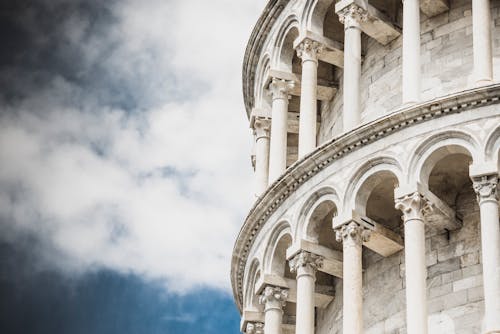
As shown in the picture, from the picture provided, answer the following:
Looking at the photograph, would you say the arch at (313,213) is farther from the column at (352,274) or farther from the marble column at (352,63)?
the marble column at (352,63)

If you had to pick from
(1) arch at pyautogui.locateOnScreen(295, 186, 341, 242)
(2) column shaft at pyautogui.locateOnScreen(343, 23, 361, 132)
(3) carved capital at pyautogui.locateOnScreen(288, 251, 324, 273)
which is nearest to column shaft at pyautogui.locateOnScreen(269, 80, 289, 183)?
(1) arch at pyautogui.locateOnScreen(295, 186, 341, 242)

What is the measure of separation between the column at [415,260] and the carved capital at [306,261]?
2.38 meters

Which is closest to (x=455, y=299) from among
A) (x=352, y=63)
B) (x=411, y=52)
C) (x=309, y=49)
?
(x=411, y=52)

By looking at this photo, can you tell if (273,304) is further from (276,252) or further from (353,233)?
(353,233)

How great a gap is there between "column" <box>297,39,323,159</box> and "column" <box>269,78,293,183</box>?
0.78 metres

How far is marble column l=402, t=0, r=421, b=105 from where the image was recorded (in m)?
25.1

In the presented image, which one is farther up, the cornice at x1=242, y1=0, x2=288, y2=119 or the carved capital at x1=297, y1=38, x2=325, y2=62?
the cornice at x1=242, y1=0, x2=288, y2=119

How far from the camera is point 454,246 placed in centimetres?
2417

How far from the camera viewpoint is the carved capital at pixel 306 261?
83.7 ft

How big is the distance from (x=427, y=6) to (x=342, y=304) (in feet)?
17.5

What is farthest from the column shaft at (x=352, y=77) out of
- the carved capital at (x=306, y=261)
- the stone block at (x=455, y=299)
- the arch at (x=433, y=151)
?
the stone block at (x=455, y=299)

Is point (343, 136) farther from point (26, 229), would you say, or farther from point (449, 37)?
point (26, 229)

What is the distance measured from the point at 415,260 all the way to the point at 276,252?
437 cm

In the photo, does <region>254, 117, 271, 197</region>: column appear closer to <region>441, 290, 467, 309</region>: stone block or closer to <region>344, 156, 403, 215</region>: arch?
<region>344, 156, 403, 215</region>: arch
